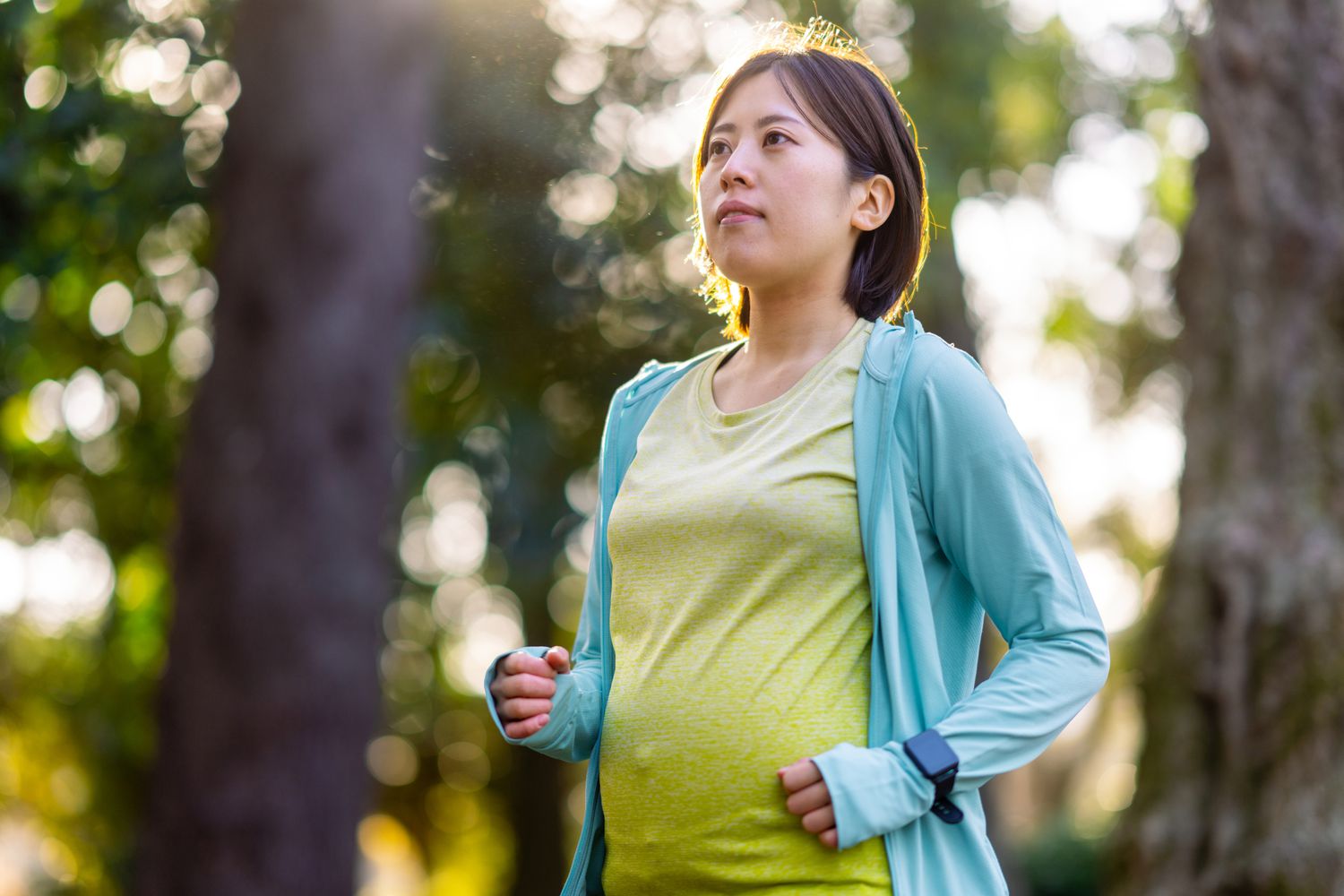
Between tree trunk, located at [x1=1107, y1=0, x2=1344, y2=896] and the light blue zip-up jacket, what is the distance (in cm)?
361

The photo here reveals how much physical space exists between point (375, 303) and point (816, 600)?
513 cm

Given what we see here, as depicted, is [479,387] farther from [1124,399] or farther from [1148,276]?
[1124,399]

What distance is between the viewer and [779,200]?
2189 mm

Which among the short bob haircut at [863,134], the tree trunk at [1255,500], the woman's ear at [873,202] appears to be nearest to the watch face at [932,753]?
the short bob haircut at [863,134]

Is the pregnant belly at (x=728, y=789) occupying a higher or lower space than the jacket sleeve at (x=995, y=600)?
lower

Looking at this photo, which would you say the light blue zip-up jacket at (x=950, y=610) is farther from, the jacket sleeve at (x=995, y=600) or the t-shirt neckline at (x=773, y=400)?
the t-shirt neckline at (x=773, y=400)

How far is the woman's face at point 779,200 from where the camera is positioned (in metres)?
2.19

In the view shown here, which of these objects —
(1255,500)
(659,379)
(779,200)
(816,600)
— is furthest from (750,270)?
(1255,500)

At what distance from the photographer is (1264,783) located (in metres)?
5.18

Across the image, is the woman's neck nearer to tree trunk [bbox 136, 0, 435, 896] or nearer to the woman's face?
the woman's face

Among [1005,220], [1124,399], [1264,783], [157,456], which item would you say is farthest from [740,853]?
[1124,399]

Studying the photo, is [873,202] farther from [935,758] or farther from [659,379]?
[935,758]

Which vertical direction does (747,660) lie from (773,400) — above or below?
below

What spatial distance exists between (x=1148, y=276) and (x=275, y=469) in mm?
11548
